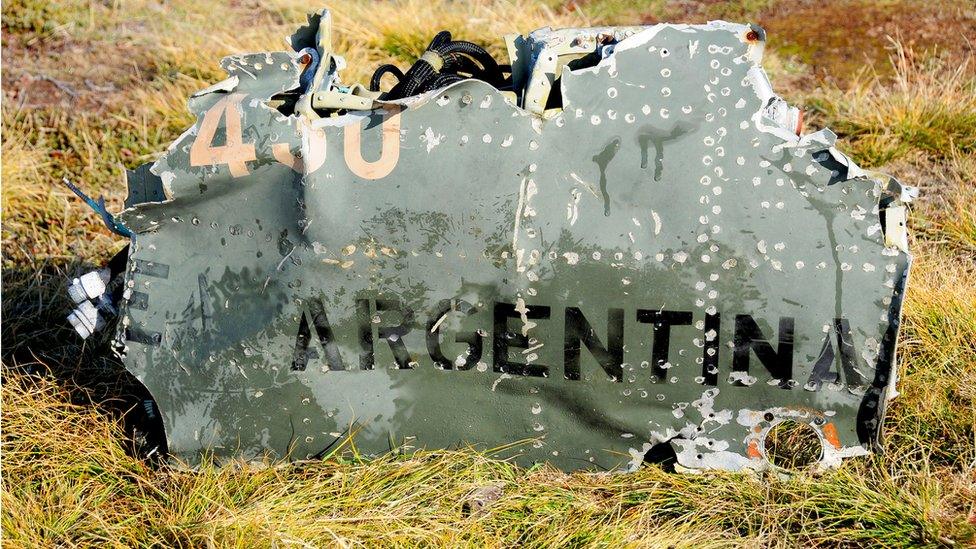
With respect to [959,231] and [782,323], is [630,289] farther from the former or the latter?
[959,231]

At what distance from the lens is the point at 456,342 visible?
2.81 m

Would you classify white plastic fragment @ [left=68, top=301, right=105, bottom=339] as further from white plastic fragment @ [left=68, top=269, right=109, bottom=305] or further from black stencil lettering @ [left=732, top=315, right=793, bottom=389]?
black stencil lettering @ [left=732, top=315, right=793, bottom=389]

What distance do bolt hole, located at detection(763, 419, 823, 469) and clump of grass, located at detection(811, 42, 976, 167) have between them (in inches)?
84.0

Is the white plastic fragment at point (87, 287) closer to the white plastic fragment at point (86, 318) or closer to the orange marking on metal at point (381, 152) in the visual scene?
the white plastic fragment at point (86, 318)

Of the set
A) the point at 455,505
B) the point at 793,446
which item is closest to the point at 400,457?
the point at 455,505

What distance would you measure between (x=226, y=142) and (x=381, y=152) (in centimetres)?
45

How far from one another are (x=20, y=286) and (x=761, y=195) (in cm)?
318

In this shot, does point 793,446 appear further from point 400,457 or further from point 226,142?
point 226,142

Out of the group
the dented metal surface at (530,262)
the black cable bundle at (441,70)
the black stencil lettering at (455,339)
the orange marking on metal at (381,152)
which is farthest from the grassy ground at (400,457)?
the black cable bundle at (441,70)

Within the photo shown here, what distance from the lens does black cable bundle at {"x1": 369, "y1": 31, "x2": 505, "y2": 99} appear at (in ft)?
9.91

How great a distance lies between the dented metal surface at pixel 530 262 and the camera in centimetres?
263

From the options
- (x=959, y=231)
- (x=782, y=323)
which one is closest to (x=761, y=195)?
(x=782, y=323)

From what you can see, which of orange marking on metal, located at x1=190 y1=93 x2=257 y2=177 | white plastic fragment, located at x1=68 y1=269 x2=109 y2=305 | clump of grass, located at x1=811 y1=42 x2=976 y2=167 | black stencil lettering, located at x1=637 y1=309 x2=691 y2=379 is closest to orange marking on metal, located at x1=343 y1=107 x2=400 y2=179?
orange marking on metal, located at x1=190 y1=93 x2=257 y2=177

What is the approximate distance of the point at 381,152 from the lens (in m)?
2.70
